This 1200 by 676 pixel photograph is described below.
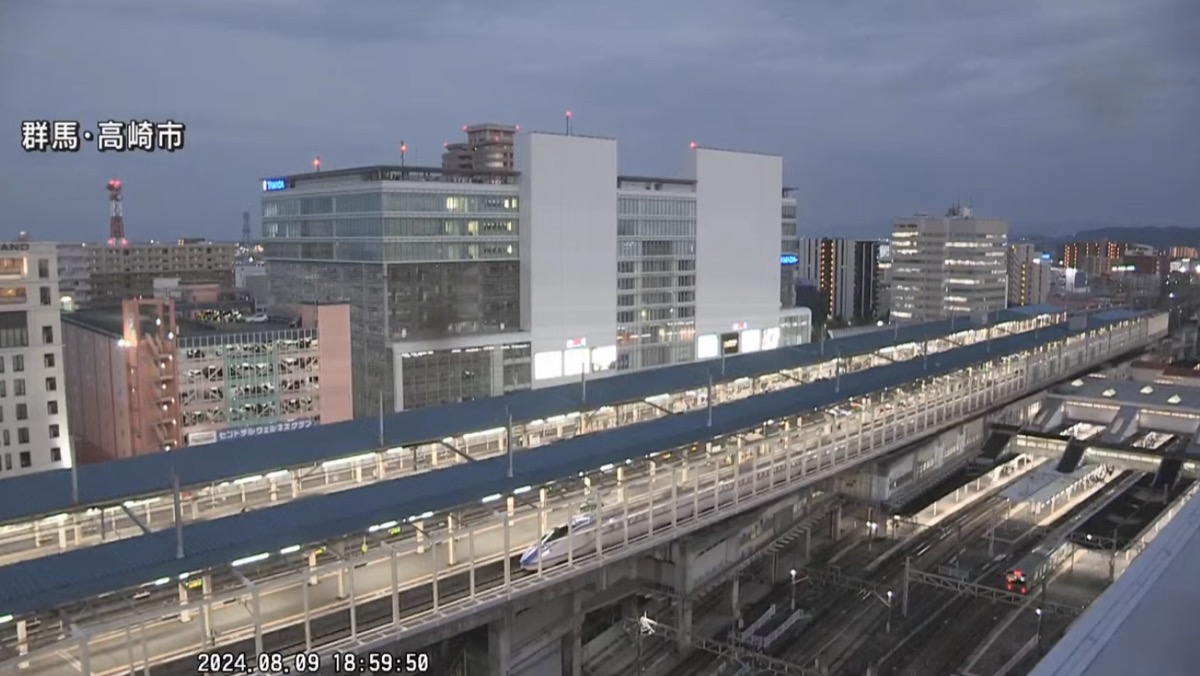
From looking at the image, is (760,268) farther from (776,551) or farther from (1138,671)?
(1138,671)

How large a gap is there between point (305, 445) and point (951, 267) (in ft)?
186

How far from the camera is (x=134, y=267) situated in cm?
5766

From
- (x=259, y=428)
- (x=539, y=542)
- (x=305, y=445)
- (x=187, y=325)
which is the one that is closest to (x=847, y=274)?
(x=187, y=325)

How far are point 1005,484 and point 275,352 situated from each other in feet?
64.7

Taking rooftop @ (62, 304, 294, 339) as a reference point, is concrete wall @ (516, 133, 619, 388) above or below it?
above

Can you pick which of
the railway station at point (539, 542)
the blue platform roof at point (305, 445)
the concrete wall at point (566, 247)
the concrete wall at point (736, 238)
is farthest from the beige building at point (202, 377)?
the concrete wall at point (736, 238)

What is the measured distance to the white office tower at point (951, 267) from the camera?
5941 centimetres

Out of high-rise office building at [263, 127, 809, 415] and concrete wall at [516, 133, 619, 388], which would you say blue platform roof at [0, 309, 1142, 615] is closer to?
high-rise office building at [263, 127, 809, 415]

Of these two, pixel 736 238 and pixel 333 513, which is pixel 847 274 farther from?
pixel 333 513

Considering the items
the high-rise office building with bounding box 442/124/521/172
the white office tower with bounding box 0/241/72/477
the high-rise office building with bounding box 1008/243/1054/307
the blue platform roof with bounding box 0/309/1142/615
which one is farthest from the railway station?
the high-rise office building with bounding box 1008/243/1054/307

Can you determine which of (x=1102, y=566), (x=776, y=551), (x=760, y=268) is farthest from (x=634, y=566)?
(x=760, y=268)

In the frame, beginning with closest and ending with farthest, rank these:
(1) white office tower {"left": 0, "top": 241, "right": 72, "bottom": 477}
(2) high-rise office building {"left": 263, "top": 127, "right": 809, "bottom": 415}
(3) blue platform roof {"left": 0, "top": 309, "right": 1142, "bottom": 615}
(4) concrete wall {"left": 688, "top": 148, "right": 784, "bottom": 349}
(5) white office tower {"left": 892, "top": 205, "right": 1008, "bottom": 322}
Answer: (3) blue platform roof {"left": 0, "top": 309, "right": 1142, "bottom": 615} → (1) white office tower {"left": 0, "top": 241, "right": 72, "bottom": 477} → (2) high-rise office building {"left": 263, "top": 127, "right": 809, "bottom": 415} → (4) concrete wall {"left": 688, "top": 148, "right": 784, "bottom": 349} → (5) white office tower {"left": 892, "top": 205, "right": 1008, "bottom": 322}

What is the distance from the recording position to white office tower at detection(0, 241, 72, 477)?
20.8 meters

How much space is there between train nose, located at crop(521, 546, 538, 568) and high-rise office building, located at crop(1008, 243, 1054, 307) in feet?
230
